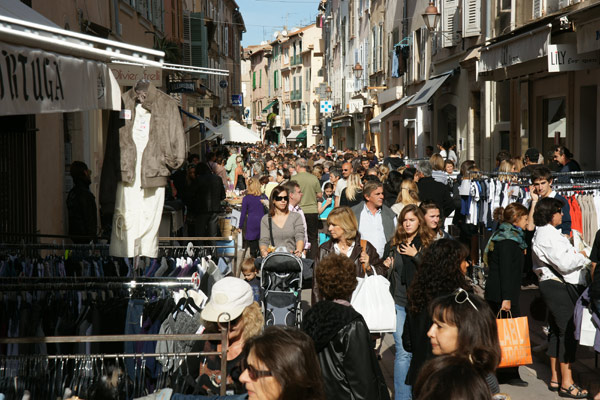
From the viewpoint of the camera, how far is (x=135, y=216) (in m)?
6.79

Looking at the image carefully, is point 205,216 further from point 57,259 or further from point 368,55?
point 368,55

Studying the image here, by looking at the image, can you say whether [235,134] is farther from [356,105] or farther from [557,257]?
[557,257]

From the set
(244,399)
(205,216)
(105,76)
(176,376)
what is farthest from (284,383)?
(205,216)

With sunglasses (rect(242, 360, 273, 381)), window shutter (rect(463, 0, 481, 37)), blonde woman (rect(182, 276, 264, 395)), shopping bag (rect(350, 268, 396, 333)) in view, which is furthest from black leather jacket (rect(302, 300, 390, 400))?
window shutter (rect(463, 0, 481, 37))

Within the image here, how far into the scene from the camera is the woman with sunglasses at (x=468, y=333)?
3777mm

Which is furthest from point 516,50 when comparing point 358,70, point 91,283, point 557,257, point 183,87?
point 358,70

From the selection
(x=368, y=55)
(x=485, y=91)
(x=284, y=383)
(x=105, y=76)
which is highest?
(x=368, y=55)

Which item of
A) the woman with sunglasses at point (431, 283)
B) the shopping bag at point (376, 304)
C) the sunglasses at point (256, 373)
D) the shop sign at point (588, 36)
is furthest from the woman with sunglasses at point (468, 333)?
the shop sign at point (588, 36)

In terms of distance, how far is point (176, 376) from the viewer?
14.9 feet

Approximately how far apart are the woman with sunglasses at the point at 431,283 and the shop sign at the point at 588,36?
7337mm

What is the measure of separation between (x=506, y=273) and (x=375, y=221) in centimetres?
197

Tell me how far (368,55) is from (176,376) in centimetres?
3719

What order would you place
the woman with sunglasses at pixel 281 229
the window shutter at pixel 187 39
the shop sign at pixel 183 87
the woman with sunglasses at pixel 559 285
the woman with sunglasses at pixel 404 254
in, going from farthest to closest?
1. the window shutter at pixel 187 39
2. the shop sign at pixel 183 87
3. the woman with sunglasses at pixel 281 229
4. the woman with sunglasses at pixel 559 285
5. the woman with sunglasses at pixel 404 254

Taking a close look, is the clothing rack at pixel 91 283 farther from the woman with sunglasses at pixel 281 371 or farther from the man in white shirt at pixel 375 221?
the man in white shirt at pixel 375 221
